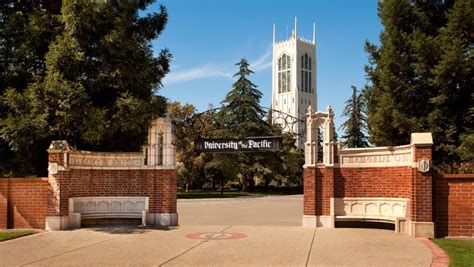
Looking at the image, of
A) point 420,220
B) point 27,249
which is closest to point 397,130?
point 420,220

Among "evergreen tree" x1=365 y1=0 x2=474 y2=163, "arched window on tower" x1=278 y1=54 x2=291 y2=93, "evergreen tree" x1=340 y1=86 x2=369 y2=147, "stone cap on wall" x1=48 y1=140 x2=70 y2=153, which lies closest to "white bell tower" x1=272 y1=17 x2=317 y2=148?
"arched window on tower" x1=278 y1=54 x2=291 y2=93

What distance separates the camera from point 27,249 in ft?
40.2

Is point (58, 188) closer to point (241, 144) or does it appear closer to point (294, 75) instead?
point (241, 144)

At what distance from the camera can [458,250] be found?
1161cm

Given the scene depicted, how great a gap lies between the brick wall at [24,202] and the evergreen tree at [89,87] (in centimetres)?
120

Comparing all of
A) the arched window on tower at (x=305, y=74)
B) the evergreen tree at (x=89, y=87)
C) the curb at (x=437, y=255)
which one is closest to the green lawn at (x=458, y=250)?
the curb at (x=437, y=255)

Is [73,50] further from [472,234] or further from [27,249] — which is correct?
[472,234]

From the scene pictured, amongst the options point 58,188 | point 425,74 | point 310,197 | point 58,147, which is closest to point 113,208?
point 58,188

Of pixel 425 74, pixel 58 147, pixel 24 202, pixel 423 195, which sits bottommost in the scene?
pixel 24 202

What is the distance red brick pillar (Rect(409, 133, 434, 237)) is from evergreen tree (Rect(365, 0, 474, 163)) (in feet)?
18.2

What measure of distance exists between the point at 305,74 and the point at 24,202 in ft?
428

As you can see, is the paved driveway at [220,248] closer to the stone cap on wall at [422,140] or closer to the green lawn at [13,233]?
the green lawn at [13,233]

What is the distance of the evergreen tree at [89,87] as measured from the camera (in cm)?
1620

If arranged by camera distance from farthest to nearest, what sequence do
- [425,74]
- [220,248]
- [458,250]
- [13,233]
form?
[425,74], [13,233], [220,248], [458,250]
